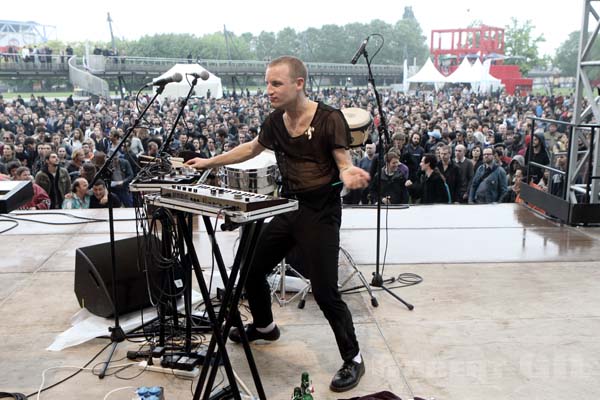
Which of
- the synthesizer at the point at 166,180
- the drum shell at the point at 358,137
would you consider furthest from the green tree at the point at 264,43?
the synthesizer at the point at 166,180

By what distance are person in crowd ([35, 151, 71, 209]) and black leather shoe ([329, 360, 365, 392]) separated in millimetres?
7099

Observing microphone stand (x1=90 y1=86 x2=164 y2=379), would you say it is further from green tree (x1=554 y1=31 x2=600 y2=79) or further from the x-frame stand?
green tree (x1=554 y1=31 x2=600 y2=79)

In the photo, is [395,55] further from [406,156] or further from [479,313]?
[479,313]

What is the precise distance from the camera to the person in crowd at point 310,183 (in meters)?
3.30

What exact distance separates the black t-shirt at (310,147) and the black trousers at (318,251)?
0.53 feet

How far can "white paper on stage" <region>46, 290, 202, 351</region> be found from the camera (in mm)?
4197

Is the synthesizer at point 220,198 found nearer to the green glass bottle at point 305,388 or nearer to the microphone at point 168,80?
the green glass bottle at point 305,388

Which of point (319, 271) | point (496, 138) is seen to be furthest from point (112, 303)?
point (496, 138)

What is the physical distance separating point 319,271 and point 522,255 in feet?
11.7

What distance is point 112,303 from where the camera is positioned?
432 cm

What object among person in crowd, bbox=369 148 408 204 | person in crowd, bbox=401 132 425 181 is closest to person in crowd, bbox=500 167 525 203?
person in crowd, bbox=401 132 425 181

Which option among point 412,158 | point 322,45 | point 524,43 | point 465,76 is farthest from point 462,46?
point 412,158

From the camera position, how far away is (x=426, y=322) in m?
4.54

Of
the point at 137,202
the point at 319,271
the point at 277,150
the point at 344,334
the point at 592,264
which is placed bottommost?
the point at 592,264
